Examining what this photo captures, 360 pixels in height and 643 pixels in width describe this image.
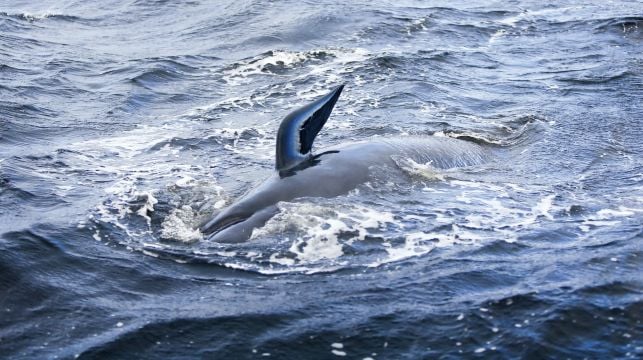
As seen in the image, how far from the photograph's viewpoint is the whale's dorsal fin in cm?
920

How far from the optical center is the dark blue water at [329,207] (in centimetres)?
687

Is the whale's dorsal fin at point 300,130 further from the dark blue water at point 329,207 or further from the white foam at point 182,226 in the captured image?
the white foam at point 182,226

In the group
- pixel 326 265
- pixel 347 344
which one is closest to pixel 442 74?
pixel 326 265

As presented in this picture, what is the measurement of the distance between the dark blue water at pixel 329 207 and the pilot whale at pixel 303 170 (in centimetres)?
17

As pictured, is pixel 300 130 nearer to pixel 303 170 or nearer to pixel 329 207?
pixel 303 170

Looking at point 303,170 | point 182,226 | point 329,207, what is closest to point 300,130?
point 303,170

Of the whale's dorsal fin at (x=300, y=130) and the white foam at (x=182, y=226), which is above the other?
the whale's dorsal fin at (x=300, y=130)

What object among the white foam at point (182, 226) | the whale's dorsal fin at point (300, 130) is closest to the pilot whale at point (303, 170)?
the whale's dorsal fin at point (300, 130)

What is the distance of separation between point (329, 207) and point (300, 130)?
2.74ft

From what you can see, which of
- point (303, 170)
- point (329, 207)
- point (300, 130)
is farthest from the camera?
point (303, 170)

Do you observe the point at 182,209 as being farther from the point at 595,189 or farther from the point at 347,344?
the point at 595,189

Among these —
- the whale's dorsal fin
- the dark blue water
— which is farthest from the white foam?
the whale's dorsal fin

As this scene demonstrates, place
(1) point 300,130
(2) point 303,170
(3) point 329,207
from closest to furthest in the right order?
(3) point 329,207
(1) point 300,130
(2) point 303,170

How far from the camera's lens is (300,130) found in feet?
30.4
